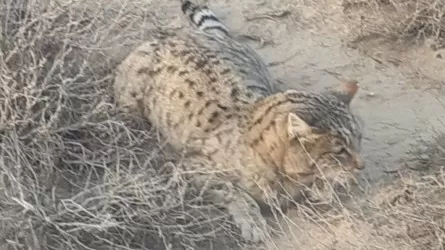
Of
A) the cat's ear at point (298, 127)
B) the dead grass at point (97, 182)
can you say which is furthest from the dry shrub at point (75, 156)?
the cat's ear at point (298, 127)

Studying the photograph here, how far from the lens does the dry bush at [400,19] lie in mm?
5648

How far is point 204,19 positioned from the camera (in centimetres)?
550

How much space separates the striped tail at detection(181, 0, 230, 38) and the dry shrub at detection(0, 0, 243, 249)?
637 millimetres

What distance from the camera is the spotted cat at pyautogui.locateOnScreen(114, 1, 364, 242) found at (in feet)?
14.3

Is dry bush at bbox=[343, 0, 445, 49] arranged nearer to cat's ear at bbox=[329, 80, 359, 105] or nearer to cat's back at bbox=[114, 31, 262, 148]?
cat's ear at bbox=[329, 80, 359, 105]

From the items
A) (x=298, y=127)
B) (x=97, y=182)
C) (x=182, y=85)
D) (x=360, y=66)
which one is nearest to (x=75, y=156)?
(x=97, y=182)

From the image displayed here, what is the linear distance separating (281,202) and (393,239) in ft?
2.00

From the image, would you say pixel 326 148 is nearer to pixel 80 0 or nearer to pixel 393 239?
pixel 393 239

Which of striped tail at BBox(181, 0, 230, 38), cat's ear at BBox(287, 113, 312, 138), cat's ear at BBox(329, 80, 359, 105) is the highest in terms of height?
cat's ear at BBox(329, 80, 359, 105)

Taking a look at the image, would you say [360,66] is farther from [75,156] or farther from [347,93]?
[75,156]

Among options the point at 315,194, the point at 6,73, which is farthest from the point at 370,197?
the point at 6,73

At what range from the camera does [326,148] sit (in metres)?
4.32

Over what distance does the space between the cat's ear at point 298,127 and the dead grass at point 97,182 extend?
0.32 metres

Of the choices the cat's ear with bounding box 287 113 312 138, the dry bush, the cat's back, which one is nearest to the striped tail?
the cat's back
